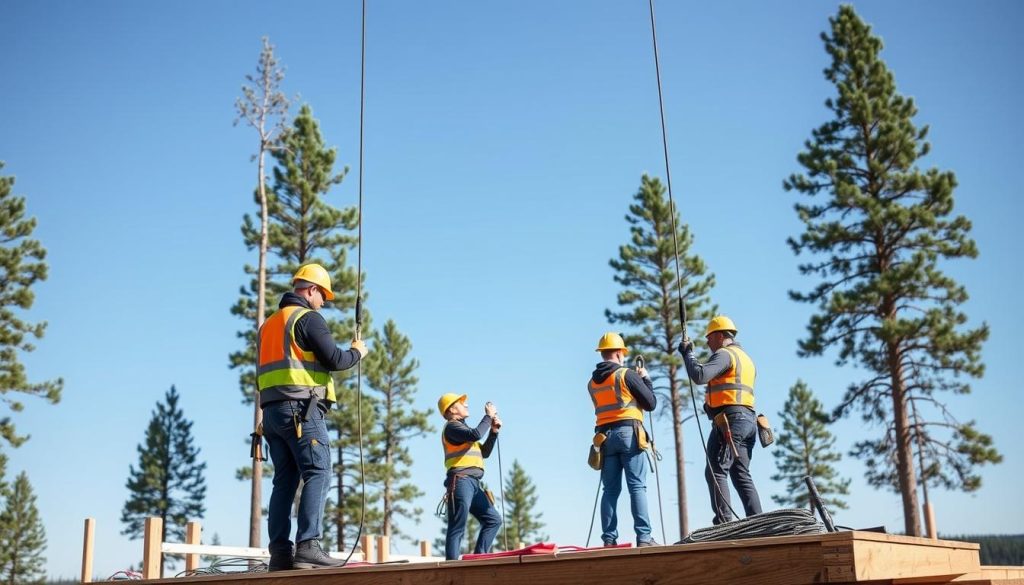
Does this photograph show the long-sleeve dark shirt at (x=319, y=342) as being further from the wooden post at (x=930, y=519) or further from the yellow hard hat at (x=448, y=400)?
the wooden post at (x=930, y=519)

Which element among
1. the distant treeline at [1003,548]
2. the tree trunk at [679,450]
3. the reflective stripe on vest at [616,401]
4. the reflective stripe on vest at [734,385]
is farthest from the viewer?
the distant treeline at [1003,548]

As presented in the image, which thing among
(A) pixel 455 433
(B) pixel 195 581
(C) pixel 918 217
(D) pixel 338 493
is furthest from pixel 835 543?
(D) pixel 338 493

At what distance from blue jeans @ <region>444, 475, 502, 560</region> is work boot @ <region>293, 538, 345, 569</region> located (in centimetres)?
333

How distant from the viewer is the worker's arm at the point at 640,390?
341 inches

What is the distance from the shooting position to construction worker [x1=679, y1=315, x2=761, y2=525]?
8141mm

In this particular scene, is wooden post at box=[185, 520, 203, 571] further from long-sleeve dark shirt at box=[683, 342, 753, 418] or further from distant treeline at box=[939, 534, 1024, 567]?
distant treeline at box=[939, 534, 1024, 567]

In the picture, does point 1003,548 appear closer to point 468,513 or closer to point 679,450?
point 679,450

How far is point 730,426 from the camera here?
8.37 metres

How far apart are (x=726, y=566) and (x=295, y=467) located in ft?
10.7

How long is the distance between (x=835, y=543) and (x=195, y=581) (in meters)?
Answer: 4.32

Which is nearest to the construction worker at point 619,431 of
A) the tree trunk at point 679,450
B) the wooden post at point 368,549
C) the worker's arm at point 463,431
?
the worker's arm at point 463,431

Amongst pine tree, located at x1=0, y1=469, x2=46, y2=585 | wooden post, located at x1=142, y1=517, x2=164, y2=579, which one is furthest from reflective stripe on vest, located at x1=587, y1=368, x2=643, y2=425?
pine tree, located at x1=0, y1=469, x2=46, y2=585

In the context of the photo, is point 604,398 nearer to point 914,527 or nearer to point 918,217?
point 914,527

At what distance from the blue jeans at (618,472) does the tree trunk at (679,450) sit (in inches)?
954
